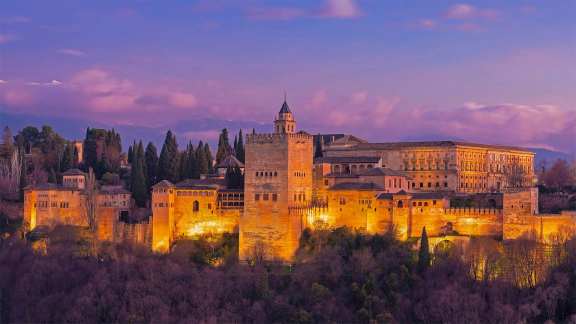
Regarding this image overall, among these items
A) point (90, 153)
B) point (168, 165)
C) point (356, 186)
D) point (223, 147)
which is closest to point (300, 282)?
point (356, 186)

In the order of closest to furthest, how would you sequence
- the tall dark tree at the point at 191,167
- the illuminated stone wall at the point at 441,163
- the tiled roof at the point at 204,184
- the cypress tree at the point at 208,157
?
the tiled roof at the point at 204,184, the tall dark tree at the point at 191,167, the illuminated stone wall at the point at 441,163, the cypress tree at the point at 208,157

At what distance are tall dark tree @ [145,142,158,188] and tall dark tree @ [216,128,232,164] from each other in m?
4.14

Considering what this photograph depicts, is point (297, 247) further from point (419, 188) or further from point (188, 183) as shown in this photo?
point (419, 188)

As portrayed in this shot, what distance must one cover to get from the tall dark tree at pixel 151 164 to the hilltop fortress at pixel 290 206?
4.83 metres

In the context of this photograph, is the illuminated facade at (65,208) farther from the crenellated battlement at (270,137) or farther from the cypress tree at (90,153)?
the cypress tree at (90,153)

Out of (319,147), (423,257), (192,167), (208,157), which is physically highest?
(319,147)

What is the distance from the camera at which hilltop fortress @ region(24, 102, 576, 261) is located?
127 feet

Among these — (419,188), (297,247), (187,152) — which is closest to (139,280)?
(297,247)

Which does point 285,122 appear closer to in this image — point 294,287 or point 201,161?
point 294,287

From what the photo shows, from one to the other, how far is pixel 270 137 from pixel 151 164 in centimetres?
1260

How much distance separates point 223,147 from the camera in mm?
55188

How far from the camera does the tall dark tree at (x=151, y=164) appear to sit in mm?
49406

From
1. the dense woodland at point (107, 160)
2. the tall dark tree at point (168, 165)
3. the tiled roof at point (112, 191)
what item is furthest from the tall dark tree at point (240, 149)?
the tiled roof at point (112, 191)

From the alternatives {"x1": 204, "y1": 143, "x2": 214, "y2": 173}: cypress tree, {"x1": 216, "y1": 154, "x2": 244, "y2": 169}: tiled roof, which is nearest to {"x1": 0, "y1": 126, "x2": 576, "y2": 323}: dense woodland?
{"x1": 216, "y1": 154, "x2": 244, "y2": 169}: tiled roof
